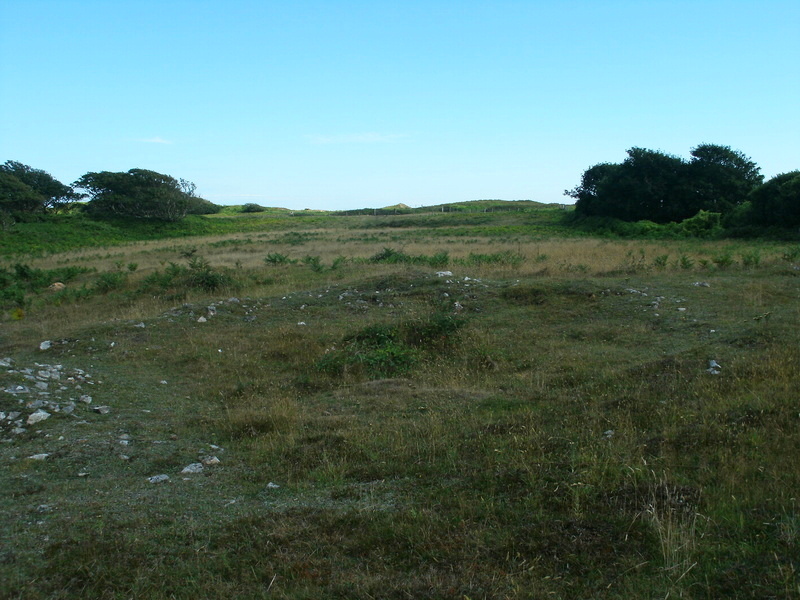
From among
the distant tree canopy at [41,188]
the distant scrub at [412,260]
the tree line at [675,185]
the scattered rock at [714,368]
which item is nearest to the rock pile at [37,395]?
the scattered rock at [714,368]

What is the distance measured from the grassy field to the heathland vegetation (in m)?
0.02

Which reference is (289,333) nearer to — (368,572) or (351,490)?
(351,490)

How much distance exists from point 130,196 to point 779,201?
45679 millimetres

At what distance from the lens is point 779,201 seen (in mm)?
24000

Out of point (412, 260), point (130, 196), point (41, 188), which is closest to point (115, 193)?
point (130, 196)

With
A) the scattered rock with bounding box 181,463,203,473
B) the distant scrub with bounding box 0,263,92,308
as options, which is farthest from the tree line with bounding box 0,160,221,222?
the scattered rock with bounding box 181,463,203,473

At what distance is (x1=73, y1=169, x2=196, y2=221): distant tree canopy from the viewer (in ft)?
161

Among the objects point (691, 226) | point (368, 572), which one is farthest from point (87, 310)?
point (691, 226)

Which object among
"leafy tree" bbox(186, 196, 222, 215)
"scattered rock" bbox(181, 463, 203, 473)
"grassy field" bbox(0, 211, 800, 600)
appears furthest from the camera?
"leafy tree" bbox(186, 196, 222, 215)

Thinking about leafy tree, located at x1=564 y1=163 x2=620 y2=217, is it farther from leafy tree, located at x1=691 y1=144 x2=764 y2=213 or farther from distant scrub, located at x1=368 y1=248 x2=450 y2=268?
distant scrub, located at x1=368 y1=248 x2=450 y2=268

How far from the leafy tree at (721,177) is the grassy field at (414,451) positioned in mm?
27080

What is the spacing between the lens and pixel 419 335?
9383 mm

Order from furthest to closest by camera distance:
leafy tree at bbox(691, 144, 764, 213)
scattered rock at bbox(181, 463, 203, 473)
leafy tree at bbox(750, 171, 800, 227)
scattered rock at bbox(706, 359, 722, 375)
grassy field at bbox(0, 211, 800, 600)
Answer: leafy tree at bbox(691, 144, 764, 213) < leafy tree at bbox(750, 171, 800, 227) < scattered rock at bbox(706, 359, 722, 375) < scattered rock at bbox(181, 463, 203, 473) < grassy field at bbox(0, 211, 800, 600)

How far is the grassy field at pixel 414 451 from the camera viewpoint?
3076 millimetres
